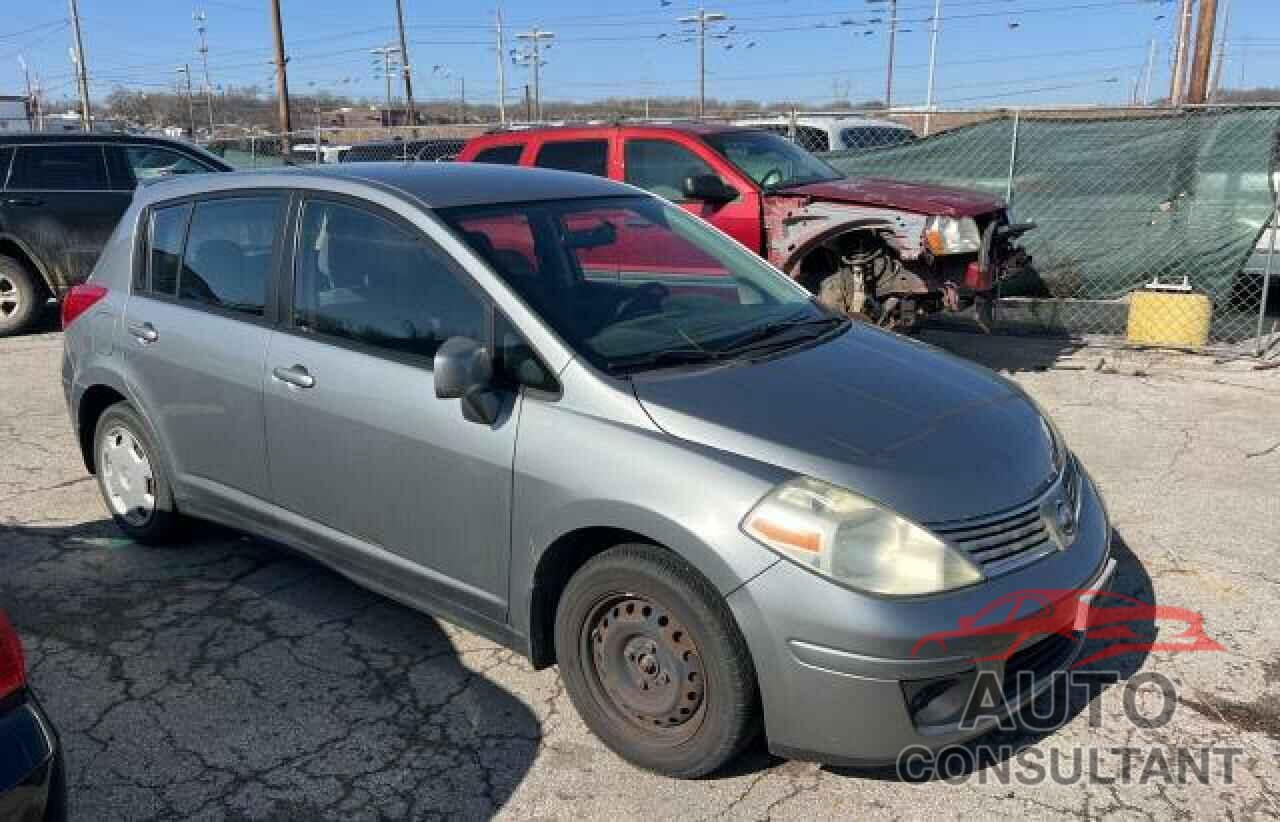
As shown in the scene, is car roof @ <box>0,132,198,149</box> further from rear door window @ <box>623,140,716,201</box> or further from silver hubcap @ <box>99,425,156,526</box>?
silver hubcap @ <box>99,425,156,526</box>

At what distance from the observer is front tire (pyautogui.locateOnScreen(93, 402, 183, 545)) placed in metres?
4.45

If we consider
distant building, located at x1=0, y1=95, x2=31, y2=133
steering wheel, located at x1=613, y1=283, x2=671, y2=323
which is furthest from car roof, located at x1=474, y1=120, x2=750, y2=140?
distant building, located at x1=0, y1=95, x2=31, y2=133

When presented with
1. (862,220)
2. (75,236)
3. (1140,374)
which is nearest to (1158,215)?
(1140,374)

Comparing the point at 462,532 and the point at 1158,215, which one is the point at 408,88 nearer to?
the point at 1158,215

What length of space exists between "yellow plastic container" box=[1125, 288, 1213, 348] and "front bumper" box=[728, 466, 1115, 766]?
22.4 ft

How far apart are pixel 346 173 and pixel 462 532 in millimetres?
1519

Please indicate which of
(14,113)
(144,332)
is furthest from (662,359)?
(14,113)

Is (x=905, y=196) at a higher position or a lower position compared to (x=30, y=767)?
higher

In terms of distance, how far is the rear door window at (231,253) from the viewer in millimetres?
3908

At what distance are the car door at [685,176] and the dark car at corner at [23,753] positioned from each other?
5.78 meters

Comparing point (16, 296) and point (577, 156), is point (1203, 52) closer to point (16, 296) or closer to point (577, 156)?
point (577, 156)

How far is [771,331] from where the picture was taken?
140 inches

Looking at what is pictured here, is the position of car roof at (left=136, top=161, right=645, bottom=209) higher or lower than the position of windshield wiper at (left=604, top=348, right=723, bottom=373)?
higher

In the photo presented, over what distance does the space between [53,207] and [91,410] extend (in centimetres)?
626
